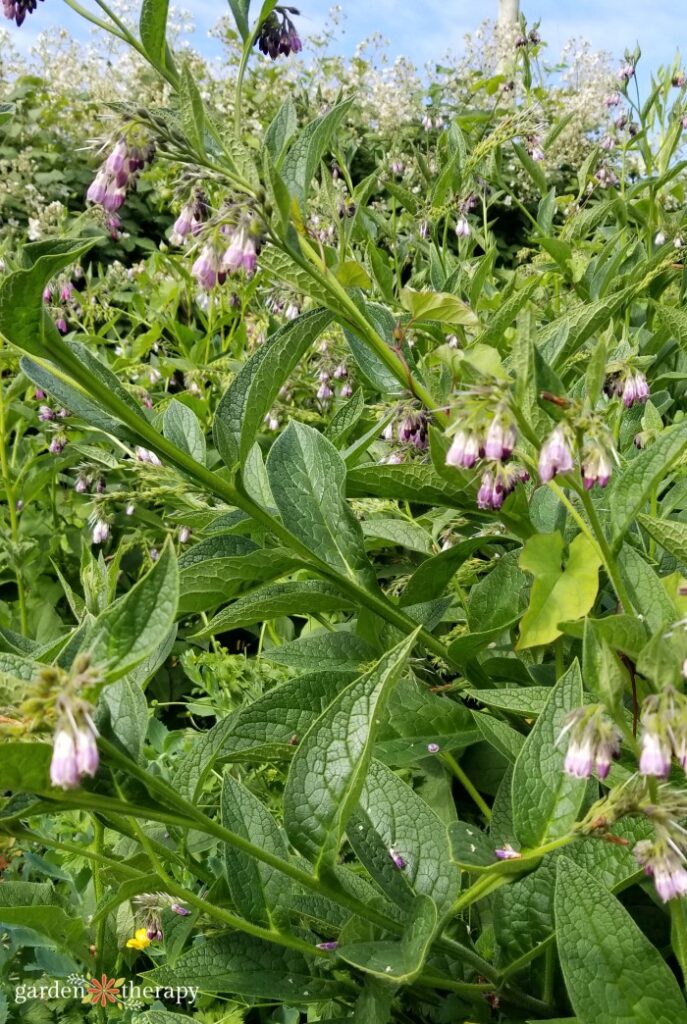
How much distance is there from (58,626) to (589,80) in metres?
10.2

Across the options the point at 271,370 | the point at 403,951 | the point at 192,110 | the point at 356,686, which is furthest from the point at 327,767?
the point at 192,110

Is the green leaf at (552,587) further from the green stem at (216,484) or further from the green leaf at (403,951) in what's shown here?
the green leaf at (403,951)

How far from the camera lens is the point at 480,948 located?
1.29 meters

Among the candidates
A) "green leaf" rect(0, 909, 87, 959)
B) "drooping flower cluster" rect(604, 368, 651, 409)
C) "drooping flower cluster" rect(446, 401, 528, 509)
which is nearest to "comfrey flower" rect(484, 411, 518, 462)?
"drooping flower cluster" rect(446, 401, 528, 509)

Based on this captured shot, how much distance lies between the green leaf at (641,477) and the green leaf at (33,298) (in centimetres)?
71

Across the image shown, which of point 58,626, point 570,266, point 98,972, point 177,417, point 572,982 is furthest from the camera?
point 58,626

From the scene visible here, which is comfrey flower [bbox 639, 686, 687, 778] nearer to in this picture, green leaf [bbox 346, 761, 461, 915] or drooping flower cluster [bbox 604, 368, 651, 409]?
green leaf [bbox 346, 761, 461, 915]

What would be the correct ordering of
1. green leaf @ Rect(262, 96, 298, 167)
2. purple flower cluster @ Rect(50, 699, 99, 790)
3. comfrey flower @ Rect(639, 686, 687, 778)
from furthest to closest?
green leaf @ Rect(262, 96, 298, 167) → comfrey flower @ Rect(639, 686, 687, 778) → purple flower cluster @ Rect(50, 699, 99, 790)

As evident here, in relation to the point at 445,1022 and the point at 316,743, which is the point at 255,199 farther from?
the point at 445,1022

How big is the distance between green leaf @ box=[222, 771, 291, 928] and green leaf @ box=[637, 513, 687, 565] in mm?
597

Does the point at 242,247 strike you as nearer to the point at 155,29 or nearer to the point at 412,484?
the point at 155,29

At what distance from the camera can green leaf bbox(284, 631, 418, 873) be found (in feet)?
3.02

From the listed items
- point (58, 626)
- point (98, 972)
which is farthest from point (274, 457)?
point (58, 626)

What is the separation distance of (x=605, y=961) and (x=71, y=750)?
58 cm
